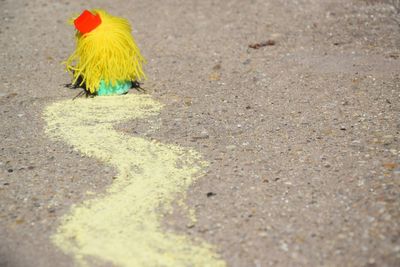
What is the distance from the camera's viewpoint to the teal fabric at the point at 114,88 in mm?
3885

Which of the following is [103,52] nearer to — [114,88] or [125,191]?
[114,88]

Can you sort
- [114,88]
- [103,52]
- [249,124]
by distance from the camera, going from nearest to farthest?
[249,124] → [103,52] → [114,88]

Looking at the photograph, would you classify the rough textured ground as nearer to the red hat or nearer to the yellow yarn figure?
the yellow yarn figure

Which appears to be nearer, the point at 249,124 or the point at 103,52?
the point at 249,124

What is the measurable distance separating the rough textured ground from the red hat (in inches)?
19.6

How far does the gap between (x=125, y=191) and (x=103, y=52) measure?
1.21 m

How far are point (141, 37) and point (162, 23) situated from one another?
1.20 feet

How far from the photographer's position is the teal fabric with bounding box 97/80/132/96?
3.88 meters

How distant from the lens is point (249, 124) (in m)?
3.53

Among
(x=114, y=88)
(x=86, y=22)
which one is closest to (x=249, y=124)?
(x=114, y=88)

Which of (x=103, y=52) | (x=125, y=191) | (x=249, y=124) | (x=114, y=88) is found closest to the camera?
(x=125, y=191)

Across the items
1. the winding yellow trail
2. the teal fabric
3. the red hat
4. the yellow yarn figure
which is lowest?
the winding yellow trail

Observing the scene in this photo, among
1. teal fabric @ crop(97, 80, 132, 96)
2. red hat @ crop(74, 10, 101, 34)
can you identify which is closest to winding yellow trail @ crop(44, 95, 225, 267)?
teal fabric @ crop(97, 80, 132, 96)

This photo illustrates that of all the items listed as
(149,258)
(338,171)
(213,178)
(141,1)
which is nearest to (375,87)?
(338,171)
